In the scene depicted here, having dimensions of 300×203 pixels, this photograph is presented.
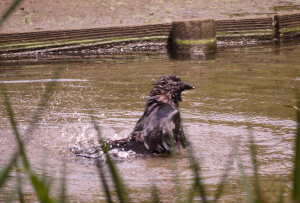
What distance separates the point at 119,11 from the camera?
12016 millimetres

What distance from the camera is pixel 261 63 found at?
8.58m

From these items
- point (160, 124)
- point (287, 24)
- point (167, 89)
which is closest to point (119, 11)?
point (287, 24)

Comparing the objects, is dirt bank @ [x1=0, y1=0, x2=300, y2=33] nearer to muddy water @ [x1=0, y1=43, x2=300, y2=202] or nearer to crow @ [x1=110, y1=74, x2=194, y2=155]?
muddy water @ [x1=0, y1=43, x2=300, y2=202]

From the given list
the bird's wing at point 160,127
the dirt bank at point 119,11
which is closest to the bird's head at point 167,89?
the bird's wing at point 160,127

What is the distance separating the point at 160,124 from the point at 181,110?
5.89ft

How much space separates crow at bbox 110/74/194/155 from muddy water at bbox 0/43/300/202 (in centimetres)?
16

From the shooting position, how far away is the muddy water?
3.62m

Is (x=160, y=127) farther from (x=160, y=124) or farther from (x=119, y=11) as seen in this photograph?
(x=119, y=11)

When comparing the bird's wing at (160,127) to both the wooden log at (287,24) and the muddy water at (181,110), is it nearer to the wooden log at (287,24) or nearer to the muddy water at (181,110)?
the muddy water at (181,110)

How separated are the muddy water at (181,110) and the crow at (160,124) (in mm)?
164

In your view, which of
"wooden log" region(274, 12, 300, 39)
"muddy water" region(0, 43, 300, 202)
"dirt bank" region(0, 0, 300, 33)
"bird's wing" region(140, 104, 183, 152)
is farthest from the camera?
"dirt bank" region(0, 0, 300, 33)

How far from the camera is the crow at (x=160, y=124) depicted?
4082mm

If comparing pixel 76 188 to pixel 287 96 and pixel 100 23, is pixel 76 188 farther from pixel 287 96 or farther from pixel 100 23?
pixel 100 23

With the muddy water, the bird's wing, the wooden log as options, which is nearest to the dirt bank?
the wooden log
